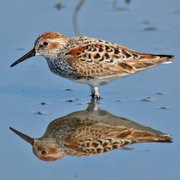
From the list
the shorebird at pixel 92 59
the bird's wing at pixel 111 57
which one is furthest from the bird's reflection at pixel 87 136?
the bird's wing at pixel 111 57

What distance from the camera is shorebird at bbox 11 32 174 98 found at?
34.8 ft

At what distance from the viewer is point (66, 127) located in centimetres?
955

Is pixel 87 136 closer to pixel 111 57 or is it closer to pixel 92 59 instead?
pixel 92 59

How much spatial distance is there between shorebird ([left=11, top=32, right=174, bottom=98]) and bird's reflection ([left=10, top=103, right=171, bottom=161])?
1.04 meters

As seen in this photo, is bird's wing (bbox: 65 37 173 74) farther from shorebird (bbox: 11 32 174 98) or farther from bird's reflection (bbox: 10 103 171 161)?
bird's reflection (bbox: 10 103 171 161)

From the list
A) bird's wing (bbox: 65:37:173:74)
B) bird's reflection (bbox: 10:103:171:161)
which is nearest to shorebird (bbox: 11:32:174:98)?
bird's wing (bbox: 65:37:173:74)

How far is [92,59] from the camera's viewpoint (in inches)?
418

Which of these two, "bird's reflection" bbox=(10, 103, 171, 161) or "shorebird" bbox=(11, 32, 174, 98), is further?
"shorebird" bbox=(11, 32, 174, 98)

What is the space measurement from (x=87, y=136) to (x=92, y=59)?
7.41ft

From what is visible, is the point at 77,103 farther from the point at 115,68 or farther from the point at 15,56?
the point at 15,56

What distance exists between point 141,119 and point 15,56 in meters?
4.76

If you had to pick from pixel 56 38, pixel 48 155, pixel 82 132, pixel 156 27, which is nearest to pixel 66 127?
pixel 82 132

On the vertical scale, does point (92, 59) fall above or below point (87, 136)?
above

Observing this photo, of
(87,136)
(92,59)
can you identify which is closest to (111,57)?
(92,59)
